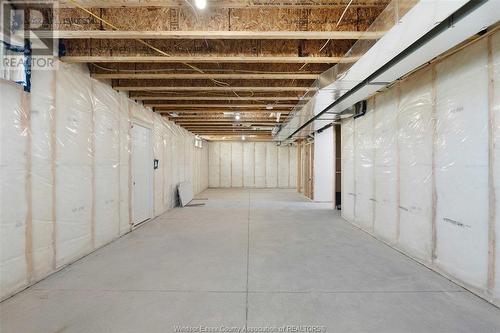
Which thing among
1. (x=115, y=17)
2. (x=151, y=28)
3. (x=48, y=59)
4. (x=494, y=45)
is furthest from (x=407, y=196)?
(x=48, y=59)

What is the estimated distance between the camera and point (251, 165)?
37.0 feet

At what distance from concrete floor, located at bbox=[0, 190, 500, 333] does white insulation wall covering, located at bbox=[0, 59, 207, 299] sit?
11.8 inches

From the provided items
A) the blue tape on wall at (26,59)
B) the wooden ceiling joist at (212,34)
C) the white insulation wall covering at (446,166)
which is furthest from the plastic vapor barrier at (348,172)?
the blue tape on wall at (26,59)

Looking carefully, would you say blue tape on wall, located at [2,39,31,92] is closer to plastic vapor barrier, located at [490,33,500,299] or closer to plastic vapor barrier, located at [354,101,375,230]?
plastic vapor barrier, located at [490,33,500,299]

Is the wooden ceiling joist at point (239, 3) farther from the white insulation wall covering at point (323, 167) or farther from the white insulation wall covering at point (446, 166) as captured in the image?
the white insulation wall covering at point (323, 167)

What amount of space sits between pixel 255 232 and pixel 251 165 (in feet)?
24.3

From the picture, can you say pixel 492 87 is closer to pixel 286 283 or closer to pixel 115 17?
pixel 286 283

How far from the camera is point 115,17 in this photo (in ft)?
6.88

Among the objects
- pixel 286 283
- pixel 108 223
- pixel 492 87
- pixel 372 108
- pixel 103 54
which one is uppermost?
pixel 103 54

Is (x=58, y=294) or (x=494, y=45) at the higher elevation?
(x=494, y=45)

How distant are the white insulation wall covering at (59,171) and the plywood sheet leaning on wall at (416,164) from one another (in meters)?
4.07

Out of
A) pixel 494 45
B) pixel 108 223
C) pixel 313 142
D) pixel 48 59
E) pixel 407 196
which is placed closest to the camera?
pixel 494 45

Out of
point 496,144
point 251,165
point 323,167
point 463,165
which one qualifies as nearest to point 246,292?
point 463,165

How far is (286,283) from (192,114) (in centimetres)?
441
